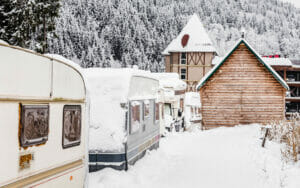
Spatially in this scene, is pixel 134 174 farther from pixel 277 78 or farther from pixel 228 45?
pixel 228 45

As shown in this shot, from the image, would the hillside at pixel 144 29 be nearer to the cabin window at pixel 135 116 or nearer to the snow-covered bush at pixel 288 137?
the snow-covered bush at pixel 288 137

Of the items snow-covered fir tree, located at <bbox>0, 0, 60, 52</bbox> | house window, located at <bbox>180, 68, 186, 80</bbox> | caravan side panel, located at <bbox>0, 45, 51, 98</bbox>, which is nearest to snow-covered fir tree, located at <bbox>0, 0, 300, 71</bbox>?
house window, located at <bbox>180, 68, 186, 80</bbox>

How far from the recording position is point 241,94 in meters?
20.9

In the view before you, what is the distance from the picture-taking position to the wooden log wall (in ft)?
67.8

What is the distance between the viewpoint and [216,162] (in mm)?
10930

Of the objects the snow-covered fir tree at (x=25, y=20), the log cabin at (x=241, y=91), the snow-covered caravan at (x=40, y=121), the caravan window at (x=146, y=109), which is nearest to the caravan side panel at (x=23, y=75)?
the snow-covered caravan at (x=40, y=121)

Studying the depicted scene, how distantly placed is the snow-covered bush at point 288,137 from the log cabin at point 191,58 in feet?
112

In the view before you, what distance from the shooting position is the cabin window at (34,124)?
4.36m

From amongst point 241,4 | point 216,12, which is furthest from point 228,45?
point 241,4

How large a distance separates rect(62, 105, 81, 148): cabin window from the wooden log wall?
624 inches

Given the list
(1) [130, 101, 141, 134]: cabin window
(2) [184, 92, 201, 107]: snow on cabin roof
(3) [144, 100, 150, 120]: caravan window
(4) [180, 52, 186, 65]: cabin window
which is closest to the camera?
(1) [130, 101, 141, 134]: cabin window

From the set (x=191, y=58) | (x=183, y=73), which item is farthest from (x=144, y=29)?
(x=183, y=73)

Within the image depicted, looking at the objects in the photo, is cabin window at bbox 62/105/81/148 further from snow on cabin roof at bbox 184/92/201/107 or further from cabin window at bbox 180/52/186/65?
cabin window at bbox 180/52/186/65

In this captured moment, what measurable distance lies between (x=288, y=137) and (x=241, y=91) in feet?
33.5
